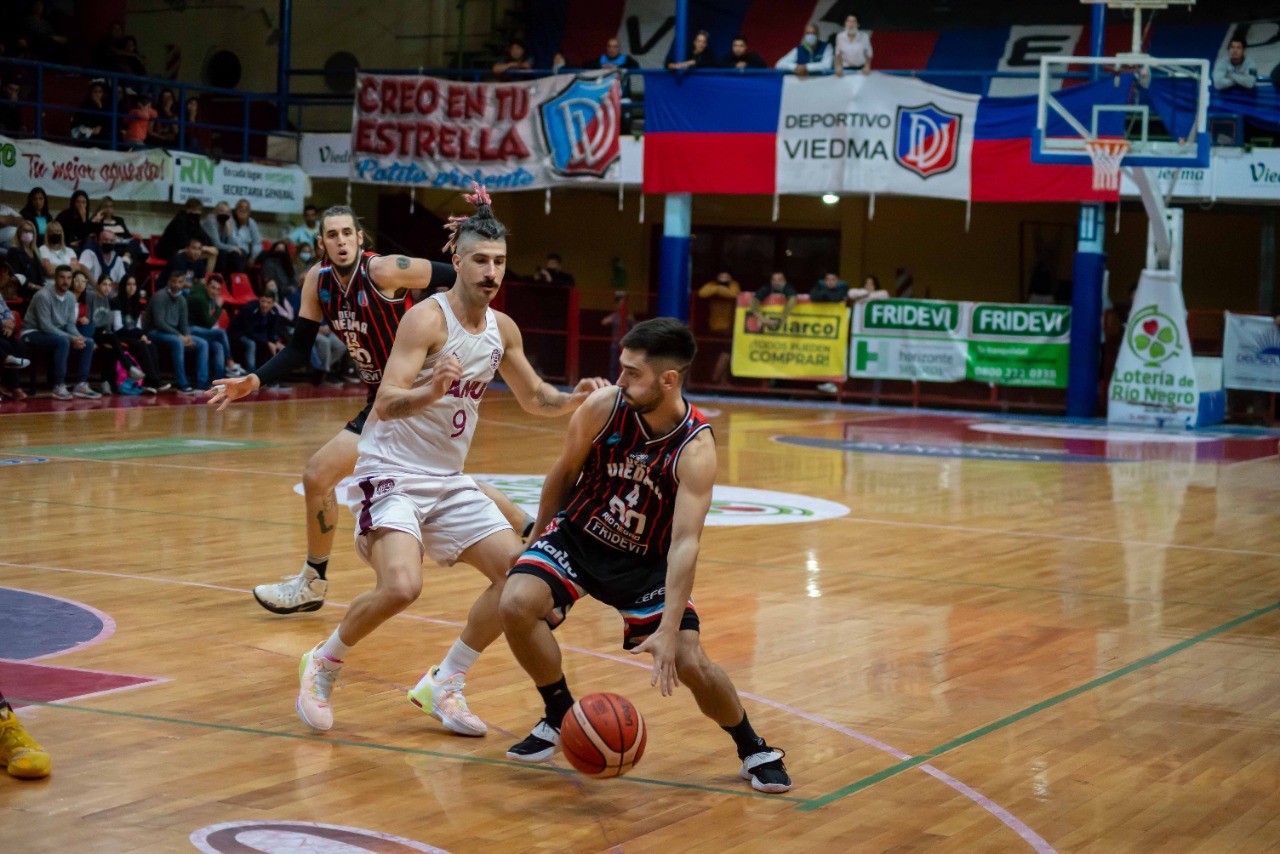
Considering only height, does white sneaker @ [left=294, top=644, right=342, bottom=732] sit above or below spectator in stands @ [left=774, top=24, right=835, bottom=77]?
below

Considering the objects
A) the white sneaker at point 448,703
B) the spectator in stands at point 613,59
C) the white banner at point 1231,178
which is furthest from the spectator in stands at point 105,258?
the white sneaker at point 448,703

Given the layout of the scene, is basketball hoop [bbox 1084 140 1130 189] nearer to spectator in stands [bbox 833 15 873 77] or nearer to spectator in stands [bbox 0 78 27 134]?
spectator in stands [bbox 833 15 873 77]

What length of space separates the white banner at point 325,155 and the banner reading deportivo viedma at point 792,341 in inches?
269

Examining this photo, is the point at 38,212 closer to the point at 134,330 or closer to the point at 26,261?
the point at 26,261

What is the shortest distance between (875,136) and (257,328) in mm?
8767

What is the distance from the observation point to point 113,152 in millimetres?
21359

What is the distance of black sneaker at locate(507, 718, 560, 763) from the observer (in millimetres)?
5500

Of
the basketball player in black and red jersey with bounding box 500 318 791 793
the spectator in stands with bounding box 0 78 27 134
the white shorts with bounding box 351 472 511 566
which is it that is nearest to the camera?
the basketball player in black and red jersey with bounding box 500 318 791 793

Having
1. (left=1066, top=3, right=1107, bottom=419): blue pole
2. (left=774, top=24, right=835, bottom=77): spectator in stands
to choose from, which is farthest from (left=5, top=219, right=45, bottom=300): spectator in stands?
(left=1066, top=3, right=1107, bottom=419): blue pole

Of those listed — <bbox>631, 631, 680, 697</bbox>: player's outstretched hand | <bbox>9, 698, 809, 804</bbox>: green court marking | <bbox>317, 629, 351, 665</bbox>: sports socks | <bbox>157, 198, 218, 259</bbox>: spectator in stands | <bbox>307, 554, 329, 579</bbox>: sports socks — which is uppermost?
<bbox>157, 198, 218, 259</bbox>: spectator in stands

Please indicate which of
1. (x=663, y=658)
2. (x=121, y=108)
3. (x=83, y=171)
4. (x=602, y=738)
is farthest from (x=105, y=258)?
(x=663, y=658)

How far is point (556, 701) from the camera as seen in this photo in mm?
5539

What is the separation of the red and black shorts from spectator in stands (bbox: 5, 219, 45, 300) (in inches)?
564

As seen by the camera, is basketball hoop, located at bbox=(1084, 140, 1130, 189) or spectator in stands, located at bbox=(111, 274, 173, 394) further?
spectator in stands, located at bbox=(111, 274, 173, 394)
